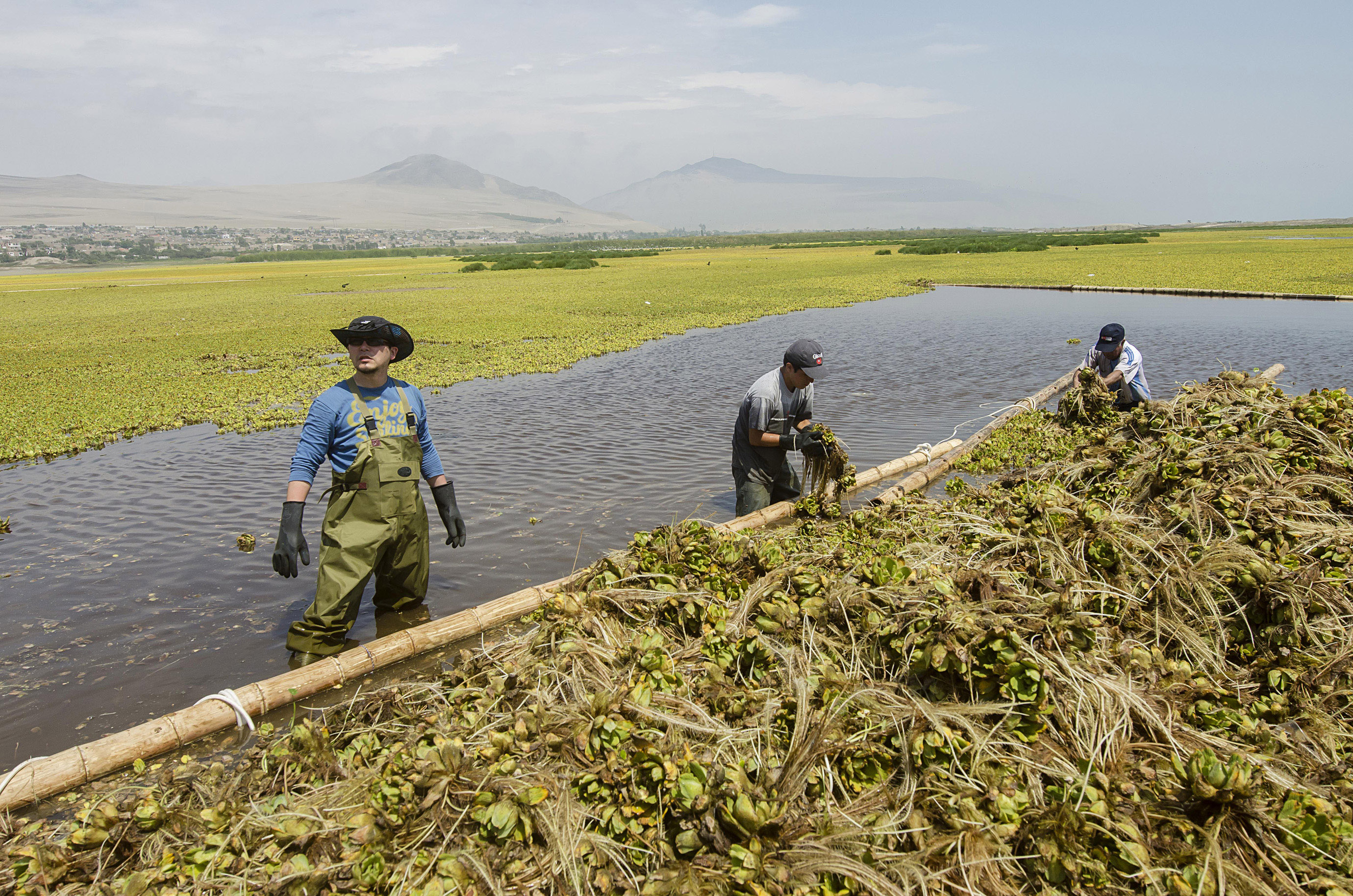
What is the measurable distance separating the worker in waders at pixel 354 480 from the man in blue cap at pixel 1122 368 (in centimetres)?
769

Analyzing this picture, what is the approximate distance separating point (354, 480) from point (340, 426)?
383 mm

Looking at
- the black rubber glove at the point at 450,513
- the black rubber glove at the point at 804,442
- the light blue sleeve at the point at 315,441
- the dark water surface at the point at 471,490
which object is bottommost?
the dark water surface at the point at 471,490

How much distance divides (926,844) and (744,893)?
0.77 metres

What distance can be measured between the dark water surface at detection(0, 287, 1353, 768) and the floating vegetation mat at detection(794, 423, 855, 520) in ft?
6.57

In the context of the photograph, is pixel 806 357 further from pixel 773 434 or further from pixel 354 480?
pixel 354 480

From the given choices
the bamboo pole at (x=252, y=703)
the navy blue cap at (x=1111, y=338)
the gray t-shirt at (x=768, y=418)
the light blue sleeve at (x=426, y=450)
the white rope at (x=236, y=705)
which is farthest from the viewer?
the navy blue cap at (x=1111, y=338)

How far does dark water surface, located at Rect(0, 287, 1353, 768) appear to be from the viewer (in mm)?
5957

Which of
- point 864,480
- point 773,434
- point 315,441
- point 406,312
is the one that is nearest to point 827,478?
point 773,434

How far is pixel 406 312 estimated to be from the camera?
102 feet

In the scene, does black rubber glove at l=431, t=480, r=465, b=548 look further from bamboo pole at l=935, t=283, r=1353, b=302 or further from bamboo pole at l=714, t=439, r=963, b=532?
bamboo pole at l=935, t=283, r=1353, b=302

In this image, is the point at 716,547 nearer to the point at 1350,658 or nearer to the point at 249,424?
the point at 1350,658

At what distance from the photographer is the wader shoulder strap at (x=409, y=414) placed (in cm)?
564

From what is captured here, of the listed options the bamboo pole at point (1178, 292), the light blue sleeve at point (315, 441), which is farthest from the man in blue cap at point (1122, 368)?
the bamboo pole at point (1178, 292)

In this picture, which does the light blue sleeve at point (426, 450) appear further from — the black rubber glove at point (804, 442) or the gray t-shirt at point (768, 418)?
the black rubber glove at point (804, 442)
